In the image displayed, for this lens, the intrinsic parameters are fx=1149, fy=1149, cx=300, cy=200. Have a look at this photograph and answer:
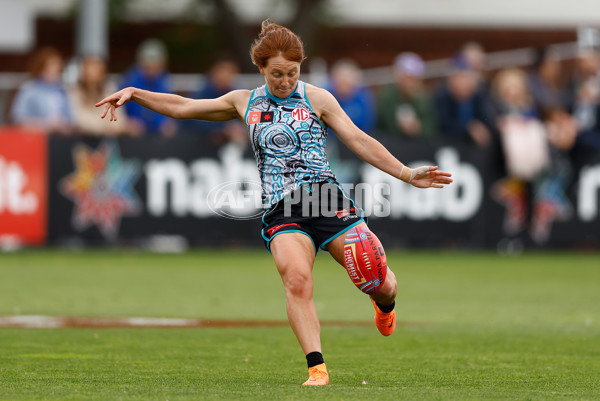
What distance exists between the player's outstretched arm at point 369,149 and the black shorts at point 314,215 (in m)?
0.32

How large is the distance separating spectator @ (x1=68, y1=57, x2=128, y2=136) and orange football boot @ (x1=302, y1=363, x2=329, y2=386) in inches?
417

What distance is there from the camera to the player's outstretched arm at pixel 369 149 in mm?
7336

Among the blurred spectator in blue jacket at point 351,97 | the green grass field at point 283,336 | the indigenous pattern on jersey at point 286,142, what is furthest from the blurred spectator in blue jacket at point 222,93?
the indigenous pattern on jersey at point 286,142

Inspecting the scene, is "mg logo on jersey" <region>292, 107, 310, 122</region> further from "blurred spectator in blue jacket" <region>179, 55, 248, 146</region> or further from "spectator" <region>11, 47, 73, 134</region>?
"spectator" <region>11, 47, 73, 134</region>

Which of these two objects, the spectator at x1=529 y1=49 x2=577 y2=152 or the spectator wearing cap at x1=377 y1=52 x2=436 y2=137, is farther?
the spectator at x1=529 y1=49 x2=577 y2=152

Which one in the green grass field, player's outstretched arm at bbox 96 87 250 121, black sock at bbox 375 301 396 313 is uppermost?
player's outstretched arm at bbox 96 87 250 121

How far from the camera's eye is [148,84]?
17.5 meters

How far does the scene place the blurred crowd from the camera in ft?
56.6

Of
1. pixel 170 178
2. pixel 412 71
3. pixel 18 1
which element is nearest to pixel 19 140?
pixel 170 178

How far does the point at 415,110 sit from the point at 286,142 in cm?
1113

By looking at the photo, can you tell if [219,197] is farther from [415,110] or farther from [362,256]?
[362,256]

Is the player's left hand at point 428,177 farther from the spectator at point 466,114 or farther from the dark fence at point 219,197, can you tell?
the spectator at point 466,114

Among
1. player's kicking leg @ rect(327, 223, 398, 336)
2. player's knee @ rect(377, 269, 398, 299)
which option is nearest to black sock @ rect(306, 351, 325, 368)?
player's kicking leg @ rect(327, 223, 398, 336)

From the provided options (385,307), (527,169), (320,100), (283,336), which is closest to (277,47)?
(320,100)
